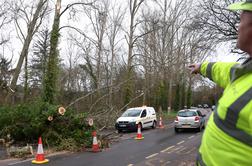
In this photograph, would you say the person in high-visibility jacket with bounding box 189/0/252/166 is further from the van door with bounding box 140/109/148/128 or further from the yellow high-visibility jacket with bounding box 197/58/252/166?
the van door with bounding box 140/109/148/128

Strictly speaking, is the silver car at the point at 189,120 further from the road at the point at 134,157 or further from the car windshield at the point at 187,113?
the road at the point at 134,157

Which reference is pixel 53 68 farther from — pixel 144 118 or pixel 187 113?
pixel 187 113

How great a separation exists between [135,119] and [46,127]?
10.2 meters

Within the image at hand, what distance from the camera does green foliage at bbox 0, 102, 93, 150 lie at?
16141 mm

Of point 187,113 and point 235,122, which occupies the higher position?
point 187,113

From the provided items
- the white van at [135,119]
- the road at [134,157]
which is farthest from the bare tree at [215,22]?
the white van at [135,119]

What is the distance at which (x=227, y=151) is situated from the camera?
5.98ft

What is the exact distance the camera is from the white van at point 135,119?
83.4 feet

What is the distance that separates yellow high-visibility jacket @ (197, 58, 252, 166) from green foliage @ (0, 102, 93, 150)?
14.0m

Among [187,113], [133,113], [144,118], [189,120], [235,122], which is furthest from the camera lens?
[133,113]

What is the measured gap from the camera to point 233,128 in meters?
1.83

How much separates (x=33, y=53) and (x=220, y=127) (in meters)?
62.9

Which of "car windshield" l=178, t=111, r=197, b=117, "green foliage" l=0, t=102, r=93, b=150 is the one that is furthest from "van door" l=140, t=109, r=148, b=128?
"green foliage" l=0, t=102, r=93, b=150

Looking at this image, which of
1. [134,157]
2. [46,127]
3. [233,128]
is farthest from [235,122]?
[46,127]
